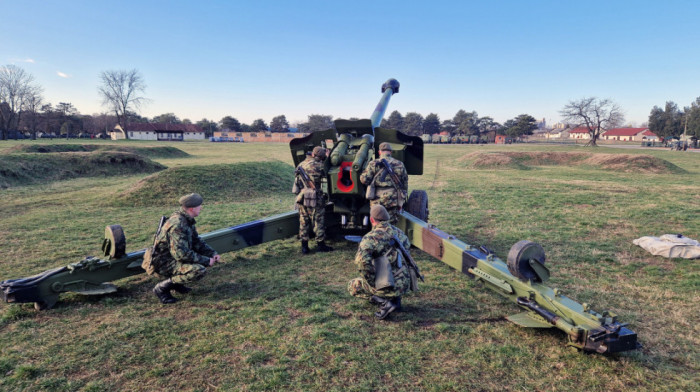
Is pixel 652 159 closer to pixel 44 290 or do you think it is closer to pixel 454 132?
pixel 44 290

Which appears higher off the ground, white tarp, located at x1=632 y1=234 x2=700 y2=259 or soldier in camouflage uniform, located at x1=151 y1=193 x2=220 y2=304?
soldier in camouflage uniform, located at x1=151 y1=193 x2=220 y2=304

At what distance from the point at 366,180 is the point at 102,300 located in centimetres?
344

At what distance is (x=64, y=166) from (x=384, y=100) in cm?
1594

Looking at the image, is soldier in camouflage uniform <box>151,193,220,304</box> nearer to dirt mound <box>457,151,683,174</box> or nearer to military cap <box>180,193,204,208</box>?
military cap <box>180,193,204,208</box>

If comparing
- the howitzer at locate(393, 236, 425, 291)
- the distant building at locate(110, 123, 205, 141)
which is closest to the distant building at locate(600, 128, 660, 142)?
the distant building at locate(110, 123, 205, 141)

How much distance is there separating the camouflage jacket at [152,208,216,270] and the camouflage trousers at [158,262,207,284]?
0.04 metres

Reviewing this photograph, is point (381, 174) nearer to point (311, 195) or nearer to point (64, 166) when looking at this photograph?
point (311, 195)

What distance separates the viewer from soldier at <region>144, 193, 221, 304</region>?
13.5 ft

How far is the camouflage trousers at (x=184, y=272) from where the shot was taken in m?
4.11

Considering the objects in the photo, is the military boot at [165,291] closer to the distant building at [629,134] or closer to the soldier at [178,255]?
the soldier at [178,255]

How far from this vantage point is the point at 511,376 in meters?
3.04

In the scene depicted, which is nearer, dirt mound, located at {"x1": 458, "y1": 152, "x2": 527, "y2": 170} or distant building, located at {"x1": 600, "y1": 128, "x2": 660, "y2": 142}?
dirt mound, located at {"x1": 458, "y1": 152, "x2": 527, "y2": 170}

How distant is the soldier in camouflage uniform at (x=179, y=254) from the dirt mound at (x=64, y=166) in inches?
512

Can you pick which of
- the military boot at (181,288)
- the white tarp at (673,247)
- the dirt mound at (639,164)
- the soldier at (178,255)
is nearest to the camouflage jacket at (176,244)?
the soldier at (178,255)
